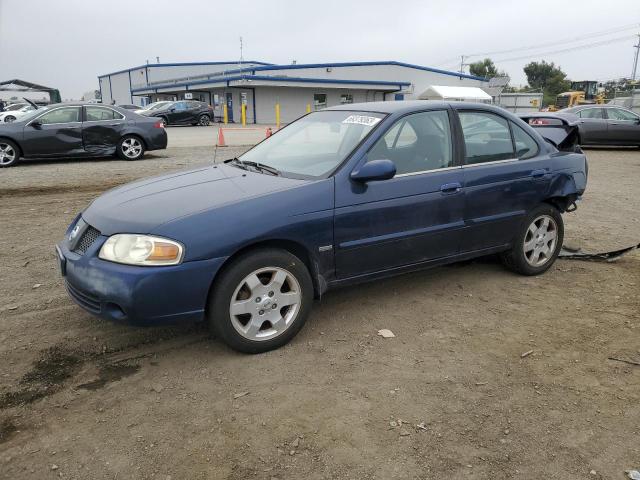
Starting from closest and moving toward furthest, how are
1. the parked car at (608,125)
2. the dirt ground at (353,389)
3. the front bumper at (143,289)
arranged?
the dirt ground at (353,389) < the front bumper at (143,289) < the parked car at (608,125)

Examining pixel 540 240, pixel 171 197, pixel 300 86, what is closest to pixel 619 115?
pixel 540 240

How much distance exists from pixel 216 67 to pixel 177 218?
72.0 meters

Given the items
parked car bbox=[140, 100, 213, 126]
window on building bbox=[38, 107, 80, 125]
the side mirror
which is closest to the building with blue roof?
parked car bbox=[140, 100, 213, 126]

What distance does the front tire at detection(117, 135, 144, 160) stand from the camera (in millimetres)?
12742

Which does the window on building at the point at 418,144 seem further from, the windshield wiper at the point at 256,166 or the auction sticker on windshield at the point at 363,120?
the windshield wiper at the point at 256,166

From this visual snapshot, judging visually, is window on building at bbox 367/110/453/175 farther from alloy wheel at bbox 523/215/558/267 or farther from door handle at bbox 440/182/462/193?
alloy wheel at bbox 523/215/558/267

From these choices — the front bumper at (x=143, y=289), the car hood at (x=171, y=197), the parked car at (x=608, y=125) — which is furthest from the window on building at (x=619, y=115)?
the front bumper at (x=143, y=289)

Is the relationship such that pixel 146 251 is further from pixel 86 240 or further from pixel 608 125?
pixel 608 125

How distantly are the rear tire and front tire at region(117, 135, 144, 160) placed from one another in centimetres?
219

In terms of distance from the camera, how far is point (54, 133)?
11.7 m

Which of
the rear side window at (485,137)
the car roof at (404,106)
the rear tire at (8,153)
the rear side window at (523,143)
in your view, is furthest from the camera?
the rear tire at (8,153)

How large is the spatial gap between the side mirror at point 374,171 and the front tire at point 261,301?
73 cm

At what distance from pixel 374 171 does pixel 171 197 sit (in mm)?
1406

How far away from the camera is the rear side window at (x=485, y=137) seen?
14.3ft
